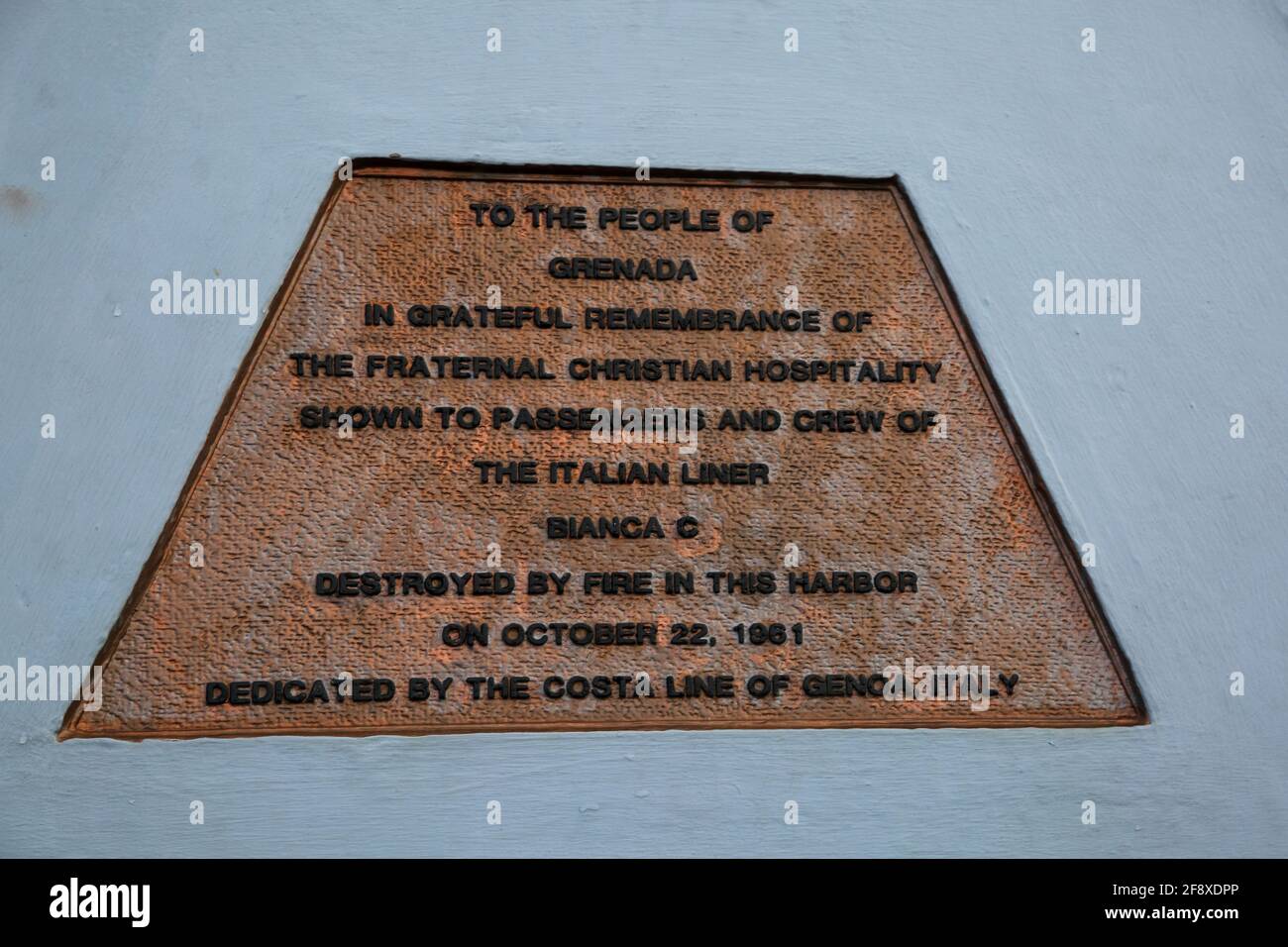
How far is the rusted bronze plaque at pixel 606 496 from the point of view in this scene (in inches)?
114

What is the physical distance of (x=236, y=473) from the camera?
2934 mm

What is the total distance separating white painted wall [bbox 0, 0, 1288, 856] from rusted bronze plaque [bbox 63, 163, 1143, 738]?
96mm

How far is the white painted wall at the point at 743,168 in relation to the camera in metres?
2.88

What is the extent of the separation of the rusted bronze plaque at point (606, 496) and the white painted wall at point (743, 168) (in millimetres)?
96

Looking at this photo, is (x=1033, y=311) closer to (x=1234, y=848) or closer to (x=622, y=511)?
(x=622, y=511)

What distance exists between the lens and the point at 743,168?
10.3ft

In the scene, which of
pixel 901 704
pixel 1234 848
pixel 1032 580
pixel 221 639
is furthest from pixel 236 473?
pixel 1234 848

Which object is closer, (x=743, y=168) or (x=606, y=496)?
(x=606, y=496)

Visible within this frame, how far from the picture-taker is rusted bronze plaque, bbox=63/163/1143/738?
2.91 meters

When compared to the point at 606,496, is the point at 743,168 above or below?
above

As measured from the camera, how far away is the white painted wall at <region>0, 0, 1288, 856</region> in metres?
2.88

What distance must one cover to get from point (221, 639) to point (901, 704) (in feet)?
6.56

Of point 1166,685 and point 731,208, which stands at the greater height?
point 731,208

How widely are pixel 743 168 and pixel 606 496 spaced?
1112mm
